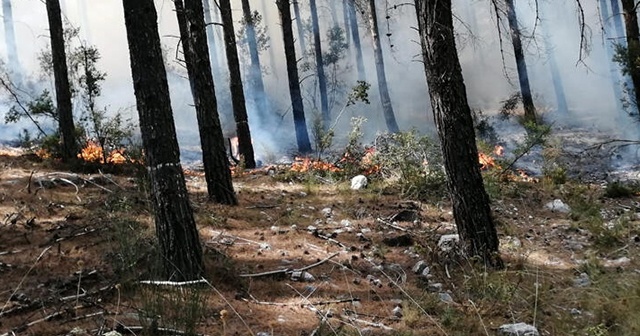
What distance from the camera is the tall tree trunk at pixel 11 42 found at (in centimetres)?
3034

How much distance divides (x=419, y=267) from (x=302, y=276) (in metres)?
1.09

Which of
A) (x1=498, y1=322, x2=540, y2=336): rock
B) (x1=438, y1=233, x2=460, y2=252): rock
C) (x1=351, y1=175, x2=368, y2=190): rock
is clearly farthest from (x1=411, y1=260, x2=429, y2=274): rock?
(x1=351, y1=175, x2=368, y2=190): rock

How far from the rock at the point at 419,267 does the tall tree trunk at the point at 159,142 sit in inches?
75.2

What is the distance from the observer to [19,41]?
34.7 metres

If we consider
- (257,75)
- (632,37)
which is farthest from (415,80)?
(632,37)

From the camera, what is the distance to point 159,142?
390 cm

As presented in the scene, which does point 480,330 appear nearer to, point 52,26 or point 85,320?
point 85,320

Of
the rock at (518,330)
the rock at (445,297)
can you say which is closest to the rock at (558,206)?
the rock at (445,297)

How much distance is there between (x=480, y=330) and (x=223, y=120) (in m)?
24.5

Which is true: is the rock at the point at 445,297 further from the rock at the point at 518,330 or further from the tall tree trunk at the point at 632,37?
the tall tree trunk at the point at 632,37

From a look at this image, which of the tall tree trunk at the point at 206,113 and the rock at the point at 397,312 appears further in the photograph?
the tall tree trunk at the point at 206,113

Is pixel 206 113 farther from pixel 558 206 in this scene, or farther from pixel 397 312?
pixel 558 206

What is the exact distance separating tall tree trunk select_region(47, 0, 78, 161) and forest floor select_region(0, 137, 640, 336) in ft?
5.44

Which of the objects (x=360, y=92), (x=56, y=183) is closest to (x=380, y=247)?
(x=56, y=183)
